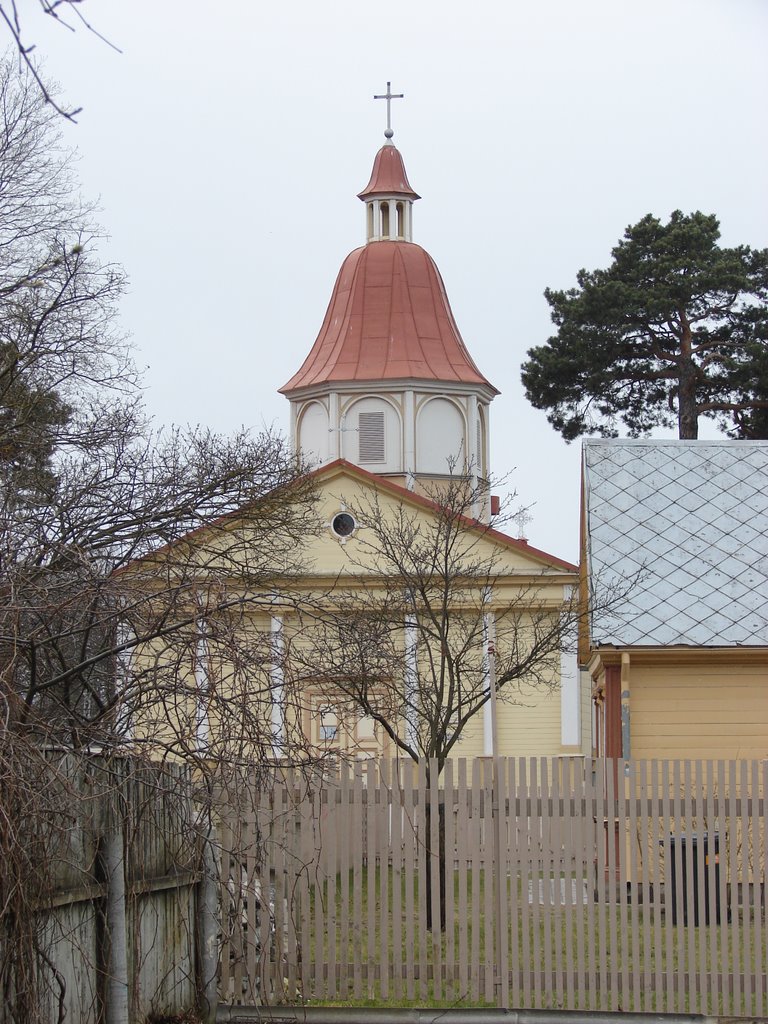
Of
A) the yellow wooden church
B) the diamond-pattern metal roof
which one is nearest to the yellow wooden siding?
the diamond-pattern metal roof

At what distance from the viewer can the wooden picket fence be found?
11.7 m

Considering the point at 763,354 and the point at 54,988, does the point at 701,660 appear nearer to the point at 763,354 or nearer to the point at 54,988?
the point at 54,988

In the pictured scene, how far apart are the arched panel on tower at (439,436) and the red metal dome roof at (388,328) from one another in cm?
79

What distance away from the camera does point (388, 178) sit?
44.9 m

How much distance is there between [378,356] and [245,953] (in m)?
31.5

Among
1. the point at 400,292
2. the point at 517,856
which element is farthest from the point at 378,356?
the point at 517,856

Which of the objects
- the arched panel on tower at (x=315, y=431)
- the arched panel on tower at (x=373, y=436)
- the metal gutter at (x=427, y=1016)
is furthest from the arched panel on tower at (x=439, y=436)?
the metal gutter at (x=427, y=1016)

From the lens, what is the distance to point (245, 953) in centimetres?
1152

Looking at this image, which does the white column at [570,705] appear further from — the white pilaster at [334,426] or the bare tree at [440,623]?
the white pilaster at [334,426]

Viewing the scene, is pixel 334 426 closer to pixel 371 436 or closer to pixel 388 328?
pixel 371 436

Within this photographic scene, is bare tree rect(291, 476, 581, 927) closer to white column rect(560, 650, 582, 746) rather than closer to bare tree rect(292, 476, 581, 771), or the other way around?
bare tree rect(292, 476, 581, 771)

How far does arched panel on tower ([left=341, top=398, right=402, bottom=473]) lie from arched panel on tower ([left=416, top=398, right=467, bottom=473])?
0.56 meters

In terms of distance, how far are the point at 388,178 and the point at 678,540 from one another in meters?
27.6

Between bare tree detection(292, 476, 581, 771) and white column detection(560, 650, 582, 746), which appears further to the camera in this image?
white column detection(560, 650, 582, 746)
